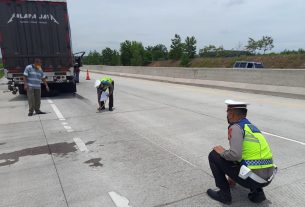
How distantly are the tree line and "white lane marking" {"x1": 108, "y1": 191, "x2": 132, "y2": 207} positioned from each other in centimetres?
6509

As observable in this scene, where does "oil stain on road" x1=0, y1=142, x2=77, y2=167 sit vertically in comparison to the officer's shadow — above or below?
below

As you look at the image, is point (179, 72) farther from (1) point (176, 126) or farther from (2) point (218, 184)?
(2) point (218, 184)

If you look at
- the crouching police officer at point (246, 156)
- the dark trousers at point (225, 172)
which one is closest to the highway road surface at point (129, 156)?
the dark trousers at point (225, 172)

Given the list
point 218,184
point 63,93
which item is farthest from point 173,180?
point 63,93

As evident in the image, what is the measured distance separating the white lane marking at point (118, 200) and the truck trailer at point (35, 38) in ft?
38.0

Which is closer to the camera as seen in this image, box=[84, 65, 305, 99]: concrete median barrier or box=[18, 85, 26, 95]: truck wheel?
box=[84, 65, 305, 99]: concrete median barrier

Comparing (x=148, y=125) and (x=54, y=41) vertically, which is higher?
(x=54, y=41)

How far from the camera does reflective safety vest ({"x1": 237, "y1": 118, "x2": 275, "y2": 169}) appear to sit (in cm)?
374

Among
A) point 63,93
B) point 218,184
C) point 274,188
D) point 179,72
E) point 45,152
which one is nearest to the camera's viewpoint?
point 218,184

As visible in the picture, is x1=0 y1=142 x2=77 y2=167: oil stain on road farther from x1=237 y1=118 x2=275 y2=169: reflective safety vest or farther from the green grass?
the green grass

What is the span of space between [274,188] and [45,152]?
4261 millimetres

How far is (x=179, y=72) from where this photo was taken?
24188 millimetres

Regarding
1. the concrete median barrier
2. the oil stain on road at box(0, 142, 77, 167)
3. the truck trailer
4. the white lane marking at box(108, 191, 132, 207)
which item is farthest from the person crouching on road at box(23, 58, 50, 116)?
the concrete median barrier

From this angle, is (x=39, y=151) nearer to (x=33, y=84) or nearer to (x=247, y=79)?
(x=33, y=84)
